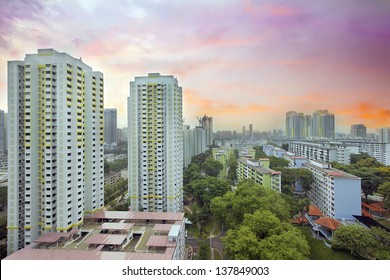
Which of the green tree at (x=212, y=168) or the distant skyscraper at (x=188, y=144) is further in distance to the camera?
the distant skyscraper at (x=188, y=144)

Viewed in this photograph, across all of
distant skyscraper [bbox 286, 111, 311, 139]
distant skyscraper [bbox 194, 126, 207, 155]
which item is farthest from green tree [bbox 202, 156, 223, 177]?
distant skyscraper [bbox 286, 111, 311, 139]

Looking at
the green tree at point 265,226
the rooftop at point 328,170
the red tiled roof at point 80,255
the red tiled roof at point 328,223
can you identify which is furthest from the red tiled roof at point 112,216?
the rooftop at point 328,170

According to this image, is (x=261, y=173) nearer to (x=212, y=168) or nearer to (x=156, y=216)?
(x=212, y=168)

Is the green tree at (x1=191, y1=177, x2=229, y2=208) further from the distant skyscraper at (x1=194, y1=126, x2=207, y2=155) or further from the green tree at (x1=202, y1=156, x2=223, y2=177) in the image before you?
the distant skyscraper at (x1=194, y1=126, x2=207, y2=155)

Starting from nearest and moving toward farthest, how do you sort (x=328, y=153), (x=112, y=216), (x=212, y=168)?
(x=112, y=216) → (x=328, y=153) → (x=212, y=168)

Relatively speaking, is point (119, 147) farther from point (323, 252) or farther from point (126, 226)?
point (323, 252)

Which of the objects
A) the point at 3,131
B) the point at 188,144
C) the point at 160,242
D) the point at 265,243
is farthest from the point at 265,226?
the point at 188,144

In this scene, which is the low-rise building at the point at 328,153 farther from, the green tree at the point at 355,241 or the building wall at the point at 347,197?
the green tree at the point at 355,241
